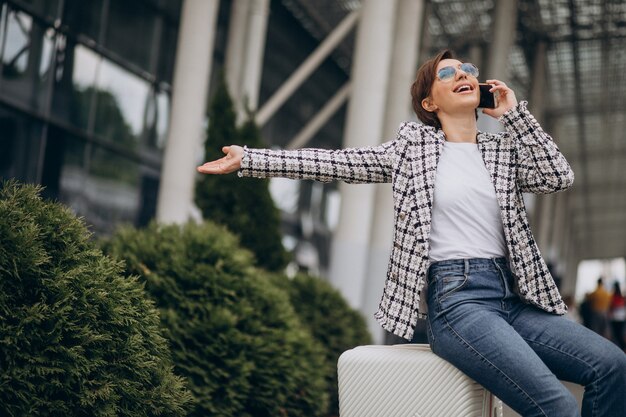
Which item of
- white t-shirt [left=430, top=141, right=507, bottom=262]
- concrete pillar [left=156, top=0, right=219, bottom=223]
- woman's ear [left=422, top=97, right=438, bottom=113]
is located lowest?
white t-shirt [left=430, top=141, right=507, bottom=262]

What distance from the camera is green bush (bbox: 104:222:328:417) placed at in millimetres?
6074

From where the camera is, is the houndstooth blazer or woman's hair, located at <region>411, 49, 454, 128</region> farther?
woman's hair, located at <region>411, 49, 454, 128</region>

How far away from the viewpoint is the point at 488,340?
11.0ft

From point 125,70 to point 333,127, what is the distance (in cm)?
1963

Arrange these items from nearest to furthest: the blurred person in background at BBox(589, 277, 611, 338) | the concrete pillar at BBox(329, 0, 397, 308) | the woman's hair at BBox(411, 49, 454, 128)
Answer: the woman's hair at BBox(411, 49, 454, 128), the concrete pillar at BBox(329, 0, 397, 308), the blurred person in background at BBox(589, 277, 611, 338)

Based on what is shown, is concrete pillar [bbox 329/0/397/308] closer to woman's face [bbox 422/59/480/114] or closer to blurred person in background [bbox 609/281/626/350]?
blurred person in background [bbox 609/281/626/350]

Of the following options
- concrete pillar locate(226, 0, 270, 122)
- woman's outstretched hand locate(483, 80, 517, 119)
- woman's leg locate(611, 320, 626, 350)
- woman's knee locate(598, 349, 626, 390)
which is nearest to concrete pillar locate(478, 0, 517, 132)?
concrete pillar locate(226, 0, 270, 122)

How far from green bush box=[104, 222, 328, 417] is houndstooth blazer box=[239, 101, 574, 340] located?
8.25 feet

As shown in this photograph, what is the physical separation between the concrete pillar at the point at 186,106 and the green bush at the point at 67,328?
11605 mm

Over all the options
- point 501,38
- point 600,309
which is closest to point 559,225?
point 501,38

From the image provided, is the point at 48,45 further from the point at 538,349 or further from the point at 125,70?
the point at 538,349

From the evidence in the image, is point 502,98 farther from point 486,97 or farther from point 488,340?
point 488,340

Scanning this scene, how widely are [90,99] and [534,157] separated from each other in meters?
15.7

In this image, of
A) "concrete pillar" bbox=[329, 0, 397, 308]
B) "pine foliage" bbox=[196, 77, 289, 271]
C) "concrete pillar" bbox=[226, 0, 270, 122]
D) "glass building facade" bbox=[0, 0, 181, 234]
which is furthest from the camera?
"concrete pillar" bbox=[226, 0, 270, 122]
